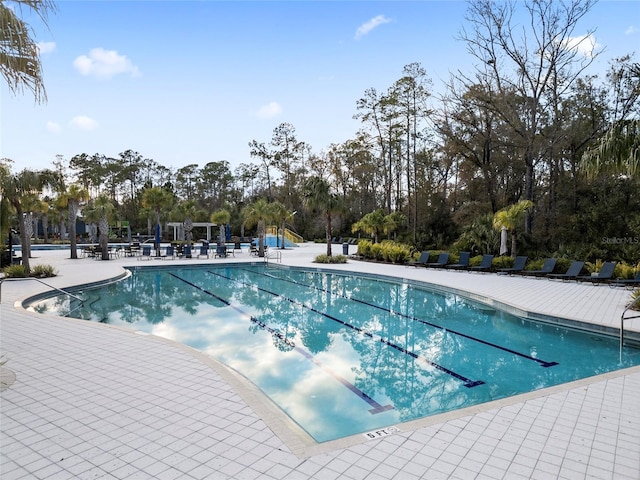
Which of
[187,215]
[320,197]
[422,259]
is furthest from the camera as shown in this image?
[187,215]

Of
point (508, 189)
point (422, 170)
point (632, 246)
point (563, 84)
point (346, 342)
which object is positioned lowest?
point (346, 342)

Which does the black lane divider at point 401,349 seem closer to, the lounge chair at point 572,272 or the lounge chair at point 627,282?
the lounge chair at point 572,272

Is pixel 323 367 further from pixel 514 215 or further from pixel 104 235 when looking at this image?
pixel 104 235

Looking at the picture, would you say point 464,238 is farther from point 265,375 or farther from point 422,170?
point 265,375

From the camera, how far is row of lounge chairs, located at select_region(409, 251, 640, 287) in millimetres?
12000

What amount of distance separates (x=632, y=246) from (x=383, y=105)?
1675cm

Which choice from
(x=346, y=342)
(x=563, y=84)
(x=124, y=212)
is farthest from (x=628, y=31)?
(x=124, y=212)

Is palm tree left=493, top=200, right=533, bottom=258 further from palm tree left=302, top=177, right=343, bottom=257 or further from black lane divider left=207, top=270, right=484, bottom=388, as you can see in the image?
black lane divider left=207, top=270, right=484, bottom=388

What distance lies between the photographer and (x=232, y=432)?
346cm

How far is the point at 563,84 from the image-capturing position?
18.9 m

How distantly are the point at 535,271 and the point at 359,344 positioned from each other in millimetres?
9215

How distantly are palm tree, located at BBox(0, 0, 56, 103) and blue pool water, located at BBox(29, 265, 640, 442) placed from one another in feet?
14.8

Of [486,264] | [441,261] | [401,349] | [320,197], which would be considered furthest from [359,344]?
[320,197]

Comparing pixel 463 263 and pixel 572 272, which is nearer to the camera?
pixel 572 272
